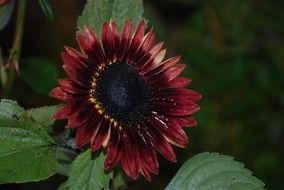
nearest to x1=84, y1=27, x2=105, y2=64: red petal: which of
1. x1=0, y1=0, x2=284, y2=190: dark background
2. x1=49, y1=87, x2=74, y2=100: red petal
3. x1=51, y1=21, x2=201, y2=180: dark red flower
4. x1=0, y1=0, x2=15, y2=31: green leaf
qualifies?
x1=51, y1=21, x2=201, y2=180: dark red flower

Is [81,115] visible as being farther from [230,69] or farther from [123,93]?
[230,69]

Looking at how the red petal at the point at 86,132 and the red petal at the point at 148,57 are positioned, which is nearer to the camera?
the red petal at the point at 86,132

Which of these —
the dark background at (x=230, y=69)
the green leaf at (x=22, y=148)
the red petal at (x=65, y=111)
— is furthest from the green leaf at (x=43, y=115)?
the dark background at (x=230, y=69)

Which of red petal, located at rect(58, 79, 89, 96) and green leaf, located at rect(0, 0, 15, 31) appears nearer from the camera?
red petal, located at rect(58, 79, 89, 96)

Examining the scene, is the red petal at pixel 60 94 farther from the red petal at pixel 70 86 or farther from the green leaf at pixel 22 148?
the green leaf at pixel 22 148

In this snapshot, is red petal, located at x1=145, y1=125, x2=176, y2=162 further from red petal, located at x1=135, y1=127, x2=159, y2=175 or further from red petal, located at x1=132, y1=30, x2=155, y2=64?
red petal, located at x1=132, y1=30, x2=155, y2=64

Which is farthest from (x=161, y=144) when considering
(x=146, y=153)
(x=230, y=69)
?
(x=230, y=69)
